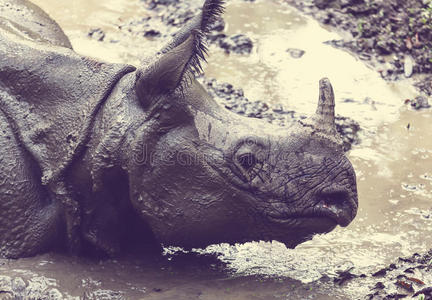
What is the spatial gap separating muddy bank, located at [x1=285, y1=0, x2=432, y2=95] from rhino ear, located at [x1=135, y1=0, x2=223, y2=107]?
3.88 meters

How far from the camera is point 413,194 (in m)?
6.07

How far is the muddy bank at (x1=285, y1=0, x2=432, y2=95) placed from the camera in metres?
8.15

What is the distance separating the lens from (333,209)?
4.44 metres

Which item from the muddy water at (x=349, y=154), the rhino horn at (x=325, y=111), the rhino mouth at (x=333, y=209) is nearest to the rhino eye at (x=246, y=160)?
the rhino mouth at (x=333, y=209)

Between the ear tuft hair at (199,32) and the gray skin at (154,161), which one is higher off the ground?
the ear tuft hair at (199,32)

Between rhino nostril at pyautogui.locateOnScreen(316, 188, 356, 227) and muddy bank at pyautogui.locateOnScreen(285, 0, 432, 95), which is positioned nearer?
rhino nostril at pyautogui.locateOnScreen(316, 188, 356, 227)

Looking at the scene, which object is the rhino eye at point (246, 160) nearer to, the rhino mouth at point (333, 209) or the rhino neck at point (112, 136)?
the rhino mouth at point (333, 209)

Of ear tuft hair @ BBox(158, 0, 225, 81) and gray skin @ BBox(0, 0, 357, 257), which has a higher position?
ear tuft hair @ BBox(158, 0, 225, 81)

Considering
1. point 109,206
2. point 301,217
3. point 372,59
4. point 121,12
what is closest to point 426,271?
point 301,217

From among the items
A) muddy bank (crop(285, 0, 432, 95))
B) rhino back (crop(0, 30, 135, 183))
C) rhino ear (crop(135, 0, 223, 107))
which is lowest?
muddy bank (crop(285, 0, 432, 95))

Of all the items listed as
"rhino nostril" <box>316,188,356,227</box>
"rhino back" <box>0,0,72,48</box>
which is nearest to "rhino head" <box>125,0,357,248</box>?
"rhino nostril" <box>316,188,356,227</box>

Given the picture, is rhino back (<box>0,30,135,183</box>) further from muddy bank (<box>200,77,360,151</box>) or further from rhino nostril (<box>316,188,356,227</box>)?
muddy bank (<box>200,77,360,151</box>)

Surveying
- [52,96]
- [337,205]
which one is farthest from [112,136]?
[337,205]

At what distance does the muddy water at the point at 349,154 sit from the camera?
466 centimetres
